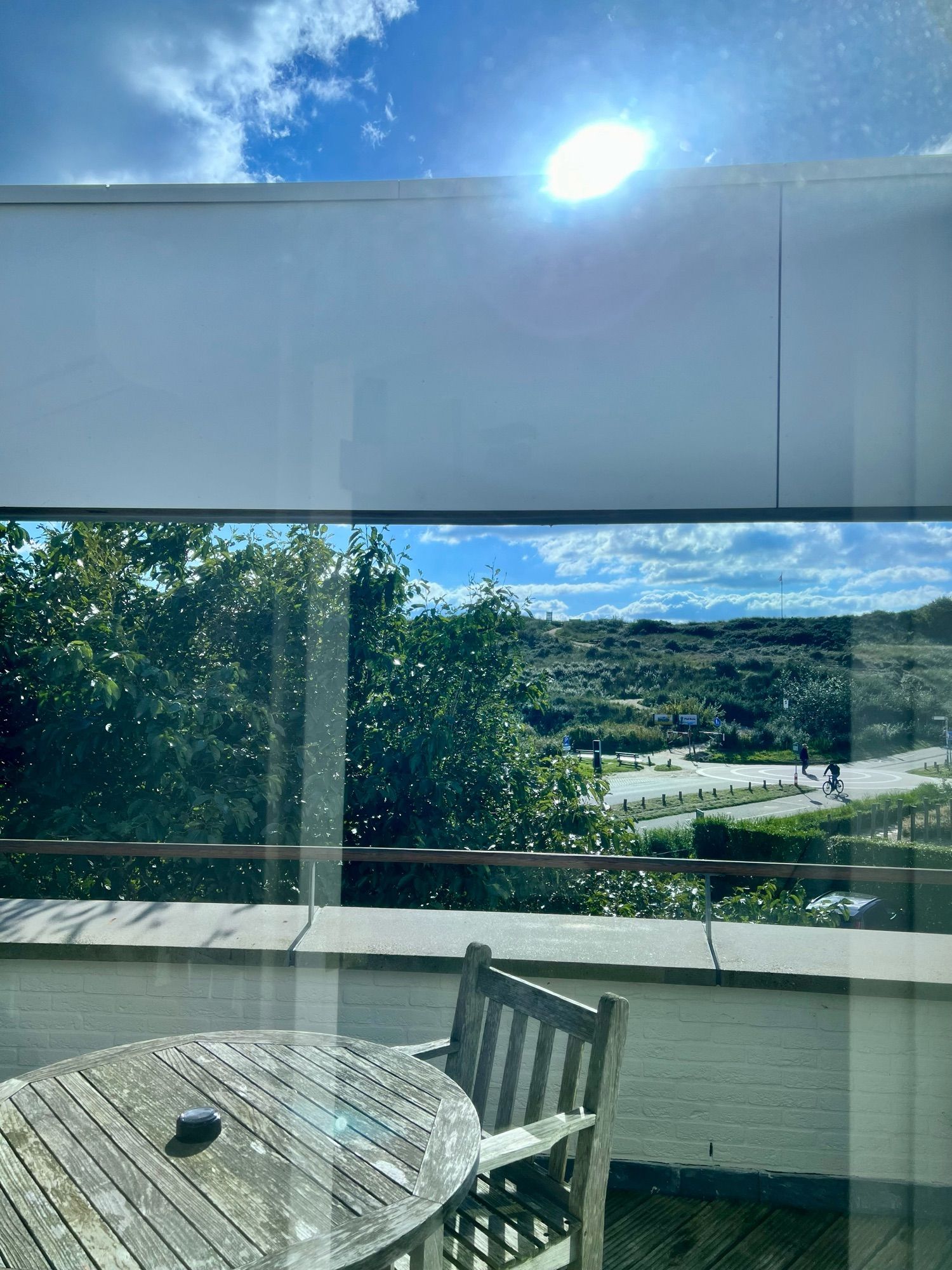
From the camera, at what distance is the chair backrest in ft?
4.56

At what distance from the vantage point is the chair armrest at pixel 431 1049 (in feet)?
5.28

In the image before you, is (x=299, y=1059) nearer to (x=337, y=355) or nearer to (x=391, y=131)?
(x=337, y=355)

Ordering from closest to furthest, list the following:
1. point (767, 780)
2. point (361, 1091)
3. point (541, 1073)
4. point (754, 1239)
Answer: point (361, 1091) → point (541, 1073) → point (754, 1239) → point (767, 780)

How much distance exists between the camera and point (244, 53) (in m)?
2.34

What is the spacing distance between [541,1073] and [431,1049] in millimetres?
230

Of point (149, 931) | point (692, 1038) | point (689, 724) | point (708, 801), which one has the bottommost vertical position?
point (692, 1038)

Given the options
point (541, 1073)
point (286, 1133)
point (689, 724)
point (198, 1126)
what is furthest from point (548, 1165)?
point (689, 724)

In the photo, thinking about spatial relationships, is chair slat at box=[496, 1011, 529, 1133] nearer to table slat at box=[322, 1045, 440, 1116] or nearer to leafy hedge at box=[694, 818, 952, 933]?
table slat at box=[322, 1045, 440, 1116]

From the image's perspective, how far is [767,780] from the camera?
311 centimetres

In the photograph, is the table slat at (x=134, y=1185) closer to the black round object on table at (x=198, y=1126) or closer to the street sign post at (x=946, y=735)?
the black round object on table at (x=198, y=1126)

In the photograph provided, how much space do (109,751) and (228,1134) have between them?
3413 millimetres

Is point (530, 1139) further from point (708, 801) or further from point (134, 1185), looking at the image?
point (708, 801)

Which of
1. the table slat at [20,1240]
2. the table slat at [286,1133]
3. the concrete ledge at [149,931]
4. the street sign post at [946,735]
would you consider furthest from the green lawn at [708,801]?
the table slat at [20,1240]

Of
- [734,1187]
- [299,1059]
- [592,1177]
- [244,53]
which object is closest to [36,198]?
[244,53]
